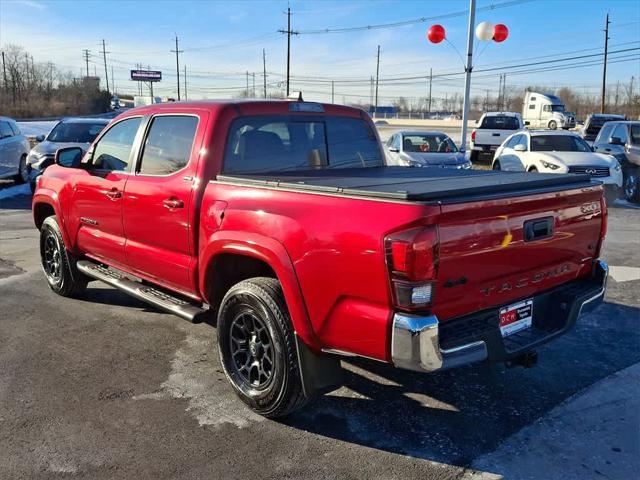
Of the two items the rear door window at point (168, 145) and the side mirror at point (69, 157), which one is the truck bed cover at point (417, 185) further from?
the side mirror at point (69, 157)

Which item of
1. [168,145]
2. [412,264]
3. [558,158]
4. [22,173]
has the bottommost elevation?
[22,173]

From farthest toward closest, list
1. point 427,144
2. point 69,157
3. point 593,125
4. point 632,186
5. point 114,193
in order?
point 593,125 → point 427,144 → point 632,186 → point 69,157 → point 114,193

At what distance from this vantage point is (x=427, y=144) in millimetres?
14945

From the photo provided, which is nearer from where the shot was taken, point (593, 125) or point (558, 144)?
point (558, 144)

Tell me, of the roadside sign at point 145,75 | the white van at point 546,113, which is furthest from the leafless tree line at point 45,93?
the white van at point 546,113

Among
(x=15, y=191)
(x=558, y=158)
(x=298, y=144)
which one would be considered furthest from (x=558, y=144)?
(x=15, y=191)

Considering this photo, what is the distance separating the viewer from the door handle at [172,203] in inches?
158

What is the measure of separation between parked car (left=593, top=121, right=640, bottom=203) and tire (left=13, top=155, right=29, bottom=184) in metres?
15.1

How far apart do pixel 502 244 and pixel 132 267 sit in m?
3.12

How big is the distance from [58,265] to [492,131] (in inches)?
721

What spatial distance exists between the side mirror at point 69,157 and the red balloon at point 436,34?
1288 cm

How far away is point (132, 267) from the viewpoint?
189 inches

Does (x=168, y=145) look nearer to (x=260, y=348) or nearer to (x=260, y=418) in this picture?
(x=260, y=348)

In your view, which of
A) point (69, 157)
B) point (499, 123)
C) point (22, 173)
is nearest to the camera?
point (69, 157)
